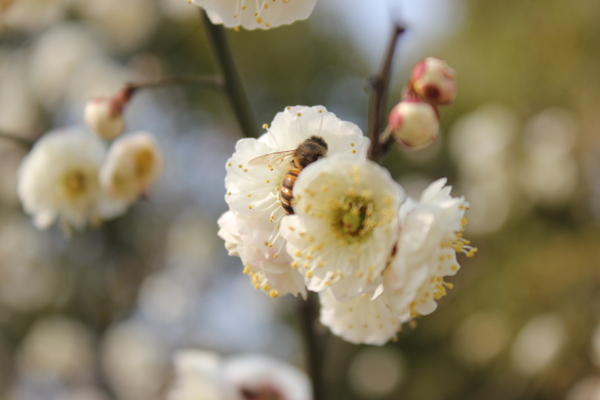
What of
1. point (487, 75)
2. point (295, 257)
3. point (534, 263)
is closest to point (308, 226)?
point (295, 257)

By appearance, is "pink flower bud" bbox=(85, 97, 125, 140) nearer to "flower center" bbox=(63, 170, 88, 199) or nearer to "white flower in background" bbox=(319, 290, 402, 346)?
"flower center" bbox=(63, 170, 88, 199)

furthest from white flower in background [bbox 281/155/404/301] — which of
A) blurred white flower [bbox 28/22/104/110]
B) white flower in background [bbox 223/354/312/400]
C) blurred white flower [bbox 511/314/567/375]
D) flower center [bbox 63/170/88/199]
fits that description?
blurred white flower [bbox 28/22/104/110]

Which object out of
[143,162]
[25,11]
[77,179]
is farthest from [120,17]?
[143,162]

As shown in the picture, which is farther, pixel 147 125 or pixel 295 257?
pixel 147 125

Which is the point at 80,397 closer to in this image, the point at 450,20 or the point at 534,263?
the point at 534,263

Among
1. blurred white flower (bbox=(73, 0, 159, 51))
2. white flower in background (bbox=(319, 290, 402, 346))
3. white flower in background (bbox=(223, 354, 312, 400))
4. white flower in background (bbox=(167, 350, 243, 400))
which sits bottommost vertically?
blurred white flower (bbox=(73, 0, 159, 51))

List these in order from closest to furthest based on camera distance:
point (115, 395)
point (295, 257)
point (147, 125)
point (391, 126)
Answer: point (295, 257), point (391, 126), point (115, 395), point (147, 125)

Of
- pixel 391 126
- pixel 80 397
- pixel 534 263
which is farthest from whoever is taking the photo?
pixel 80 397
